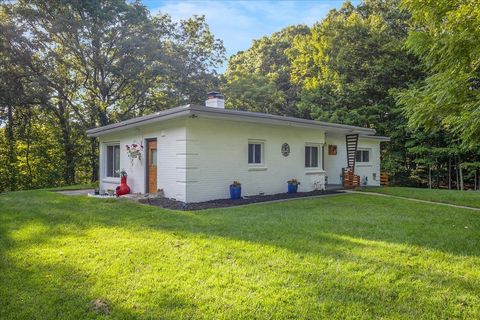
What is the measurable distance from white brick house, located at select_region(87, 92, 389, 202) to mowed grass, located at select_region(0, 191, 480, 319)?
266cm

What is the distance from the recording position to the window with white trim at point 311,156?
40.9ft

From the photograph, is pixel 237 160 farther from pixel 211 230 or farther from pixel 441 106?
pixel 441 106

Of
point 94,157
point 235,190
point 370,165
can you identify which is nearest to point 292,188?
point 235,190

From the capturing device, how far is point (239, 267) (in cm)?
377

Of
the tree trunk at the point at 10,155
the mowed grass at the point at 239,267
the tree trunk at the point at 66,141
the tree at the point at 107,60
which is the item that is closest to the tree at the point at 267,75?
the tree at the point at 107,60

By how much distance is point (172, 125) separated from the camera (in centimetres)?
955

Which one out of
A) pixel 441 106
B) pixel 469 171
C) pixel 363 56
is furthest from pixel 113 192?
pixel 469 171

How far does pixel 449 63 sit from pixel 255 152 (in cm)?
586

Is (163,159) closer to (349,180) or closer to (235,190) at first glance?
(235,190)

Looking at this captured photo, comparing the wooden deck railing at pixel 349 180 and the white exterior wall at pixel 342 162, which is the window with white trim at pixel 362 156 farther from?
the wooden deck railing at pixel 349 180

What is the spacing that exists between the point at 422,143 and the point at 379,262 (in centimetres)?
1740

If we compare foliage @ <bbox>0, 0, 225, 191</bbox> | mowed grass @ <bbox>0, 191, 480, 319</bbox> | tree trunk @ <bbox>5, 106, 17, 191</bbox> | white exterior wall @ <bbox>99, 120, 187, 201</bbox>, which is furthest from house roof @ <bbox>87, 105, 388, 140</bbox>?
tree trunk @ <bbox>5, 106, 17, 191</bbox>

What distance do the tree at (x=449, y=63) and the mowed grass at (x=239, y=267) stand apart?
6.90 ft

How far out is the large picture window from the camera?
10547mm
